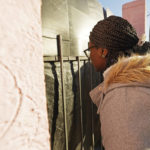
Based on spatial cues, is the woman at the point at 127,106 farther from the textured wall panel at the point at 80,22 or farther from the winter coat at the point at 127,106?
the textured wall panel at the point at 80,22

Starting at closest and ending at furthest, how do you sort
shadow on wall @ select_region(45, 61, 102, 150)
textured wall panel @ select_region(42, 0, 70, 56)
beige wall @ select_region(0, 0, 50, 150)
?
1. beige wall @ select_region(0, 0, 50, 150)
2. textured wall panel @ select_region(42, 0, 70, 56)
3. shadow on wall @ select_region(45, 61, 102, 150)

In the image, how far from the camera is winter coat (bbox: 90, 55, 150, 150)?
0.78 meters

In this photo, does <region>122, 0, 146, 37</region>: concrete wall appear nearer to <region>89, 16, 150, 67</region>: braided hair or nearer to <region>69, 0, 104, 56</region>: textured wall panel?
<region>69, 0, 104, 56</region>: textured wall panel

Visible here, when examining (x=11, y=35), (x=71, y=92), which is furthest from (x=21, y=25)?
(x=71, y=92)

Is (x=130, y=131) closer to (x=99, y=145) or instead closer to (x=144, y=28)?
(x=99, y=145)

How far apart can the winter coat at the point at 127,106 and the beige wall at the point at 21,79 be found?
447 millimetres

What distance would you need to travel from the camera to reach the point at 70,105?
2.21 metres

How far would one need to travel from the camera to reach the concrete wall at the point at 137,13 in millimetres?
5188

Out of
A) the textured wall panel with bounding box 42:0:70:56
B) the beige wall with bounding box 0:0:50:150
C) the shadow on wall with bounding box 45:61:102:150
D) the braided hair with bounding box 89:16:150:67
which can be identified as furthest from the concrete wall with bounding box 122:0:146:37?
the beige wall with bounding box 0:0:50:150

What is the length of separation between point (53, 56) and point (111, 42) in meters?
0.76

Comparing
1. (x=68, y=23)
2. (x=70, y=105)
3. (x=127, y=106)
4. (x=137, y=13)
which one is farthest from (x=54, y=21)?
(x=137, y=13)

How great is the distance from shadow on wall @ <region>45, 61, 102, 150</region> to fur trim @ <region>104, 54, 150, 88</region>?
0.95 metres

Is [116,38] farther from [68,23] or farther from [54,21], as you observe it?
[68,23]

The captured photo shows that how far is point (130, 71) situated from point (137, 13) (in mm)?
5206
